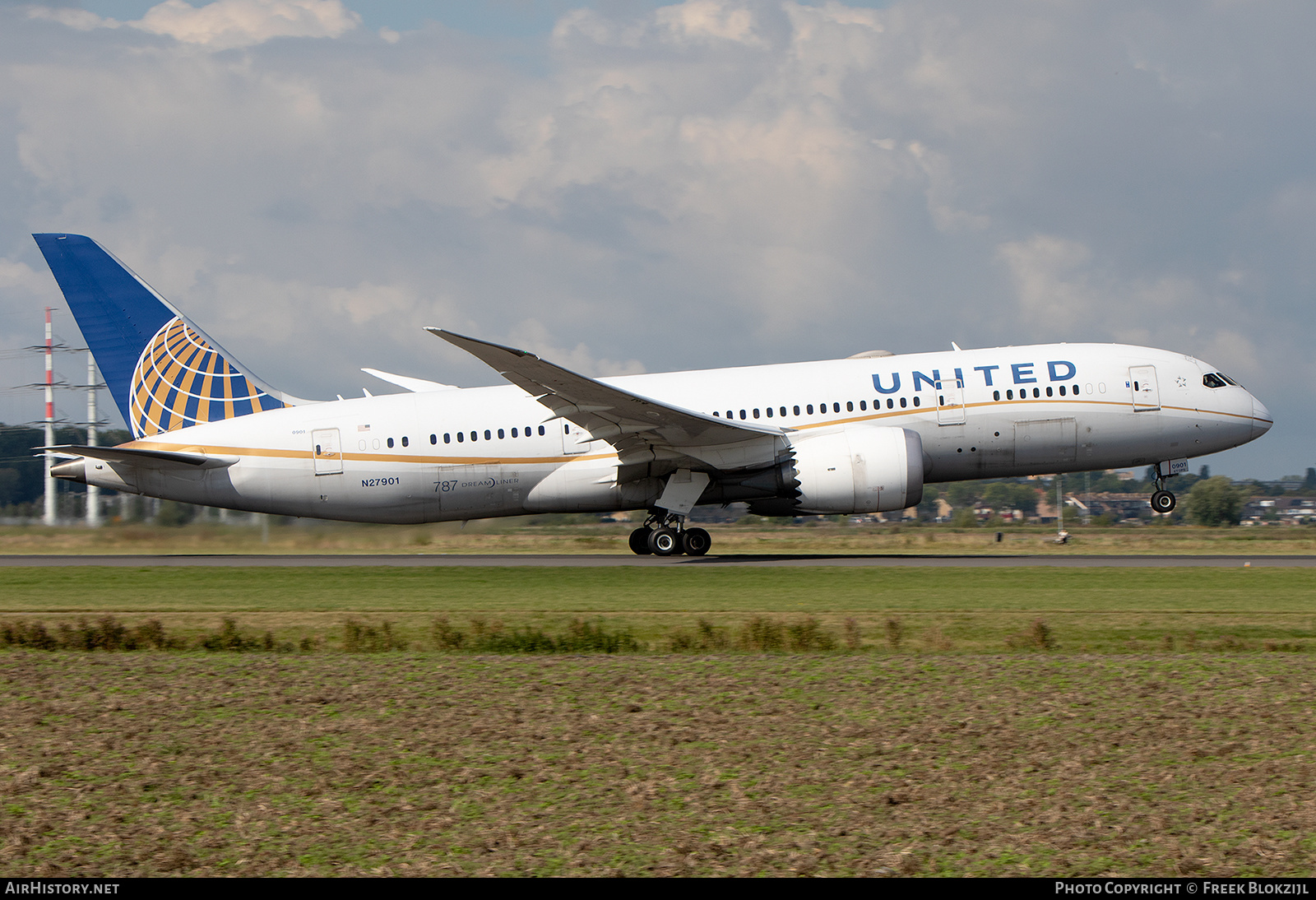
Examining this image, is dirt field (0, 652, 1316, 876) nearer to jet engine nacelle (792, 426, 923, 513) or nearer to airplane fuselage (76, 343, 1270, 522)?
jet engine nacelle (792, 426, 923, 513)

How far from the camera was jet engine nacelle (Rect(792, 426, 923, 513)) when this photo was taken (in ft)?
78.2

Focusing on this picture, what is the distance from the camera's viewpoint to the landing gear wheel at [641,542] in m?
26.8

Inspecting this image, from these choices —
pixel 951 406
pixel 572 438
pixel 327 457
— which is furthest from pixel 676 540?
pixel 327 457

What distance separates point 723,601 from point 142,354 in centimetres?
1654

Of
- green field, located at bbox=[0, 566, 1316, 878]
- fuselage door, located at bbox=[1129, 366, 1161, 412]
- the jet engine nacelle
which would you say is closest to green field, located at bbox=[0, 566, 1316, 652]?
green field, located at bbox=[0, 566, 1316, 878]

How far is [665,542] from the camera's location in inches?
1020

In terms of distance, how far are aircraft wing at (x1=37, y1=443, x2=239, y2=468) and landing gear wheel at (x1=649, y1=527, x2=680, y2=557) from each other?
950 centimetres

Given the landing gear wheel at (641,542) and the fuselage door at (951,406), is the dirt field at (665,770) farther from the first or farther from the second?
the landing gear wheel at (641,542)

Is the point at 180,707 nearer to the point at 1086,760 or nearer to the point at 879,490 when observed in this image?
the point at 1086,760

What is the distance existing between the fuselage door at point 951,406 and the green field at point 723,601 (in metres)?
4.23

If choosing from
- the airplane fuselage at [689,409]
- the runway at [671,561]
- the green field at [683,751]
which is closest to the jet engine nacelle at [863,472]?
the airplane fuselage at [689,409]

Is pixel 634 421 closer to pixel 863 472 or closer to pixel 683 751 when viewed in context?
pixel 863 472

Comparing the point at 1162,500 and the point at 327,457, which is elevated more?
the point at 327,457

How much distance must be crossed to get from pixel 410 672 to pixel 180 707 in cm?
223
